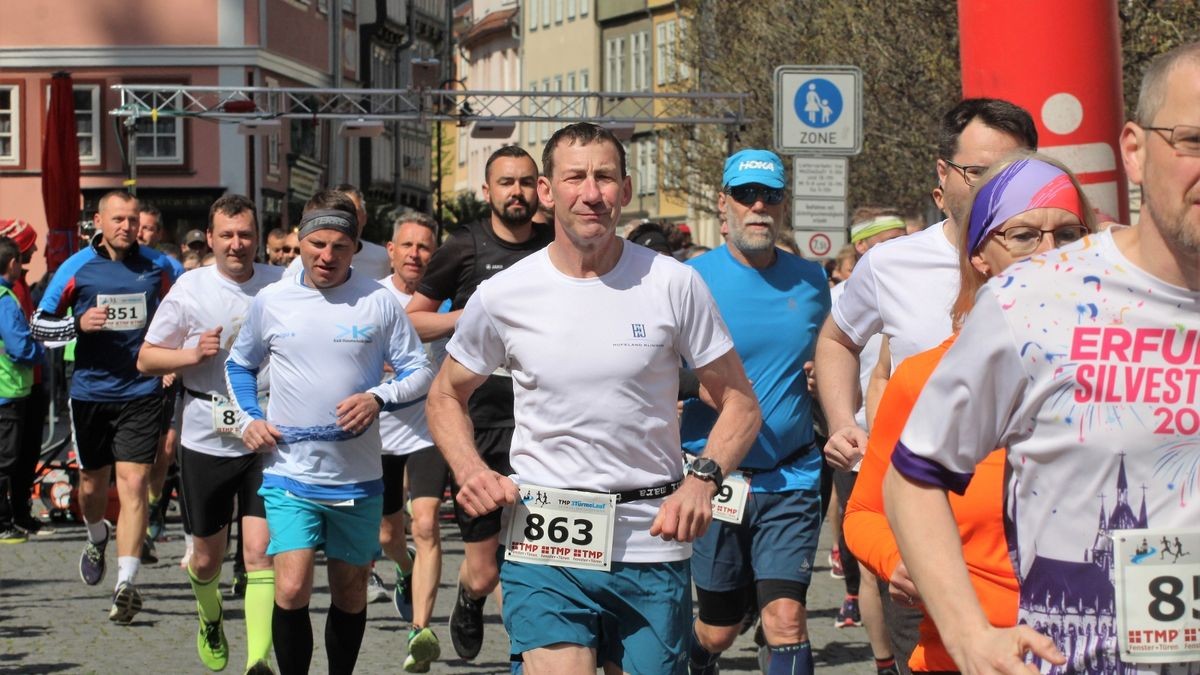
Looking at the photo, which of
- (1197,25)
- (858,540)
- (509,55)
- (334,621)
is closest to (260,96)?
(1197,25)

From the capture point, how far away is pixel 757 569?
8.28m

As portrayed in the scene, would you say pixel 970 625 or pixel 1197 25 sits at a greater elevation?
pixel 1197 25

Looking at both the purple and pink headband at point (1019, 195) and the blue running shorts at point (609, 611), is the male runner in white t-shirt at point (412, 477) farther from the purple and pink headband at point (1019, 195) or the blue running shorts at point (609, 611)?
the purple and pink headband at point (1019, 195)

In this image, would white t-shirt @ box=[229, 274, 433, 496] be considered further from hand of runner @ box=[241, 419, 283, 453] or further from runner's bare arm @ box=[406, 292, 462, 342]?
runner's bare arm @ box=[406, 292, 462, 342]

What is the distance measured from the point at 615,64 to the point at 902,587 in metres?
81.6

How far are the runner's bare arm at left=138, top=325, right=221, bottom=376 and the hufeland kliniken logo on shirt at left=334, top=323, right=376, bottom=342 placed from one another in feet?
5.76

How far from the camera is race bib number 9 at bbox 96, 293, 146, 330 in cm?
1316

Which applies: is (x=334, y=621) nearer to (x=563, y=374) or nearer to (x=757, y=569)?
(x=757, y=569)

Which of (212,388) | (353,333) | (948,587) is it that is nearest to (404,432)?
(212,388)

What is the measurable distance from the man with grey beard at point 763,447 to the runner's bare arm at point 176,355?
2.78 m

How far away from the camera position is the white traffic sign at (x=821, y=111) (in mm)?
16312

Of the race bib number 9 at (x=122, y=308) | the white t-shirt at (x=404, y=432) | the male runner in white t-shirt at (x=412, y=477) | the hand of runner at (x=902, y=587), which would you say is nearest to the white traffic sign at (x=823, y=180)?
the male runner in white t-shirt at (x=412, y=477)

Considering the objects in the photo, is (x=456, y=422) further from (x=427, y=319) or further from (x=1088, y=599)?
(x=427, y=319)

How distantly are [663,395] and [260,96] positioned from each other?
3946 centimetres
